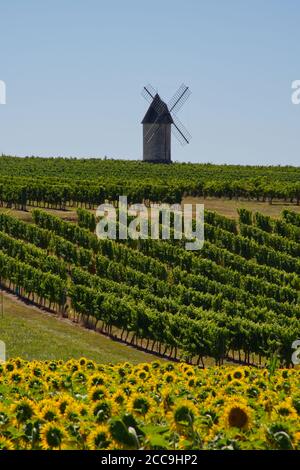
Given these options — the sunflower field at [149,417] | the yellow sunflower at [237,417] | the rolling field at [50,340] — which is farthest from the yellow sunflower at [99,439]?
the rolling field at [50,340]

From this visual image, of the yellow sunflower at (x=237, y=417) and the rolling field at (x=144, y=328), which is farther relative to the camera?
the rolling field at (x=144, y=328)

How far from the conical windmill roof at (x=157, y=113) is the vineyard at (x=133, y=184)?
24.8 ft

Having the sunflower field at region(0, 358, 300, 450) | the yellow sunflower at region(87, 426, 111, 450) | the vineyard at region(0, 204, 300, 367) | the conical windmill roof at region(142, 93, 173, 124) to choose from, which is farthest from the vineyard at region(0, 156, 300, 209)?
Result: the yellow sunflower at region(87, 426, 111, 450)

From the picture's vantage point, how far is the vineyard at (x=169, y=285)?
154 ft

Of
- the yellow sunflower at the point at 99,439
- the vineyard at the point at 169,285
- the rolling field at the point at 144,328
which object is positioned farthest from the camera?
the vineyard at the point at 169,285

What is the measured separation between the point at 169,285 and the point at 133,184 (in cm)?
4519

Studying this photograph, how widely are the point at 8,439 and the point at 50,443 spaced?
1.10m

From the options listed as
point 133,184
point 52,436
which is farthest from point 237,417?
point 133,184

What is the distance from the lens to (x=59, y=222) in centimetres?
7119

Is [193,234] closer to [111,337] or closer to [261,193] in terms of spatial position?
[111,337]

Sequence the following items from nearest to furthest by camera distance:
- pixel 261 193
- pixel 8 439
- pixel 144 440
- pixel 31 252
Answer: pixel 144 440 < pixel 8 439 < pixel 31 252 < pixel 261 193

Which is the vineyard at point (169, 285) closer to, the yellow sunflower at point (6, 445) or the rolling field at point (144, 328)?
the rolling field at point (144, 328)

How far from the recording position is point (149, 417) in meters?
13.0
